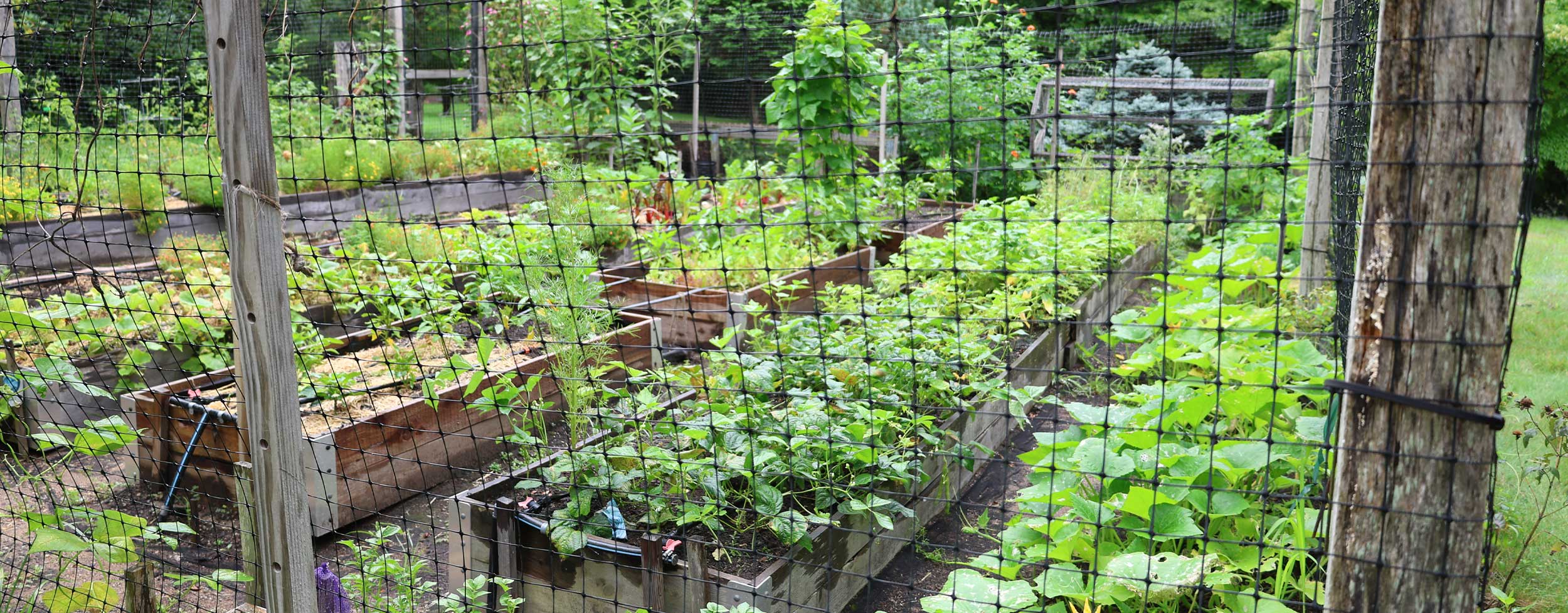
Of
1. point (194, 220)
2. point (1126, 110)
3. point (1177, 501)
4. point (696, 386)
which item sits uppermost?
point (1126, 110)

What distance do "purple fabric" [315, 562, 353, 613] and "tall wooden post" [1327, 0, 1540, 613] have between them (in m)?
2.12

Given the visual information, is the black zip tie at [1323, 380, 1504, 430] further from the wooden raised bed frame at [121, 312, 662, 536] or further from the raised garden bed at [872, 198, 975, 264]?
the raised garden bed at [872, 198, 975, 264]

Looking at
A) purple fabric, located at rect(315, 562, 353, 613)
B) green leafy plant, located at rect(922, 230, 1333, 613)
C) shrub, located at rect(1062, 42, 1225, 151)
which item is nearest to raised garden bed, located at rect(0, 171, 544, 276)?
purple fabric, located at rect(315, 562, 353, 613)

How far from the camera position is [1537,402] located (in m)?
4.13

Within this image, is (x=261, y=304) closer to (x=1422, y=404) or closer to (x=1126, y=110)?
(x=1422, y=404)

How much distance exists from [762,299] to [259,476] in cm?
344

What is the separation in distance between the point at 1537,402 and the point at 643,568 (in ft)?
12.3

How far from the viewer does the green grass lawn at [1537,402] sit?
2721 mm

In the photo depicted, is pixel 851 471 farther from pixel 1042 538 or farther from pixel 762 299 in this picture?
pixel 762 299

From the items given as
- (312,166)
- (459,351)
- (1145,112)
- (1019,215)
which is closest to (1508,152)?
(459,351)

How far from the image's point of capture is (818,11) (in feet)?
15.5

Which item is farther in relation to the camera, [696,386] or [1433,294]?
[696,386]

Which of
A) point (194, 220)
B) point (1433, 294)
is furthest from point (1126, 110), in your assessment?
point (1433, 294)

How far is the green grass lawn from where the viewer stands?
272cm
